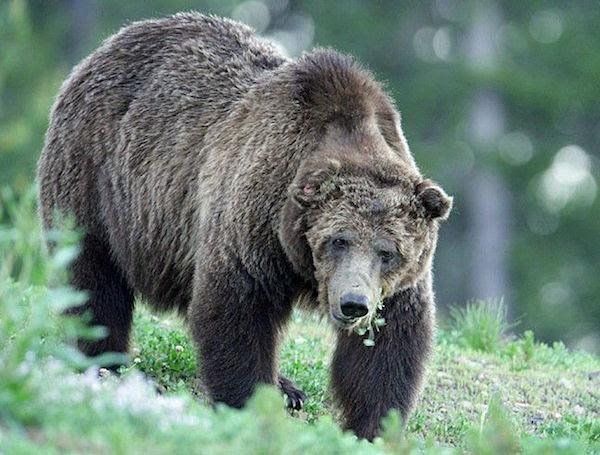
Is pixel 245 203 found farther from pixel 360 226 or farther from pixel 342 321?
pixel 342 321

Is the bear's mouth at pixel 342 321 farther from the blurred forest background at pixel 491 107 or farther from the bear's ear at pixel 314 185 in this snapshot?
the blurred forest background at pixel 491 107

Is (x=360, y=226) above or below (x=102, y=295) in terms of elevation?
above

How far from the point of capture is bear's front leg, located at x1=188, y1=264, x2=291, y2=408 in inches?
267

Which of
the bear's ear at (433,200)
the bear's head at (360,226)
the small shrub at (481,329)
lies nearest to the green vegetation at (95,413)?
the bear's head at (360,226)

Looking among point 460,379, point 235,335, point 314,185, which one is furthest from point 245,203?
point 460,379

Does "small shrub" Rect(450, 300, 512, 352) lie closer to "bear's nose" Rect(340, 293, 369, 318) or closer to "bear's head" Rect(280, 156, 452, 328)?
"bear's head" Rect(280, 156, 452, 328)

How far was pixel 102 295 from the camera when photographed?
8.09 metres

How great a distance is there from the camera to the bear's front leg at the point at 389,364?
22.4 feet

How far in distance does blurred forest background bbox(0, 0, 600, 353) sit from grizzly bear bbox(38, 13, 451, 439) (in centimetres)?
1736

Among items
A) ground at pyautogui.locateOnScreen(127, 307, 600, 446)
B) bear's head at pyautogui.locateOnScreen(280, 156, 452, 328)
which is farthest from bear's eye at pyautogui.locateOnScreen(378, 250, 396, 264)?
ground at pyautogui.locateOnScreen(127, 307, 600, 446)

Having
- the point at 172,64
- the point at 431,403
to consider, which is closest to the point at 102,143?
the point at 172,64

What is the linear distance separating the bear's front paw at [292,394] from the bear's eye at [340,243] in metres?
1.42

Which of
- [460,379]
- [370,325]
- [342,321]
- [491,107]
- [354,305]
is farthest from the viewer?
[491,107]

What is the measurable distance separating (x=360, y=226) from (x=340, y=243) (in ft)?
0.40
